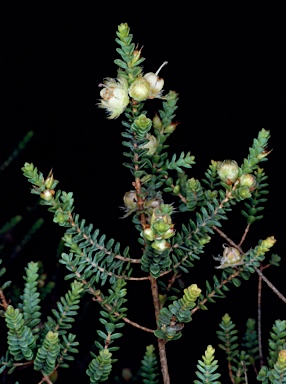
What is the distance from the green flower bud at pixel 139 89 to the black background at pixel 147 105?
87 centimetres

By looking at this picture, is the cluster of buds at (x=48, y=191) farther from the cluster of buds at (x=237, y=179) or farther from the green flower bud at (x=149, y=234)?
the cluster of buds at (x=237, y=179)

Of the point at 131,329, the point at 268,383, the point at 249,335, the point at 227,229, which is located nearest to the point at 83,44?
the point at 227,229

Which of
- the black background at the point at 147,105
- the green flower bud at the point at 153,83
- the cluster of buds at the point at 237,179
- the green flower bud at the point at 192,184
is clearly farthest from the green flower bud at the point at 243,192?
the black background at the point at 147,105

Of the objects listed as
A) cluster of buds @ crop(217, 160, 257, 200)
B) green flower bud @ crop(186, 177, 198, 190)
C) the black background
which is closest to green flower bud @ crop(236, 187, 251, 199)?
cluster of buds @ crop(217, 160, 257, 200)

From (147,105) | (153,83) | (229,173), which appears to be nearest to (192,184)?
(229,173)

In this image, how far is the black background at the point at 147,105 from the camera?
2.12 meters

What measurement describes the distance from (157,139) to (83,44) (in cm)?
80

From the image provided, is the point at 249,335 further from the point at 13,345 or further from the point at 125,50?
the point at 125,50

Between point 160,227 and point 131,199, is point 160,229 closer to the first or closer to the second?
point 160,227

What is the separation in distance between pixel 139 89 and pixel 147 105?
3.09 feet

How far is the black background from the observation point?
2.12 meters

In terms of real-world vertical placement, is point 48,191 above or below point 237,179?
below

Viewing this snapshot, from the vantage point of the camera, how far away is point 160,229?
4.02ft

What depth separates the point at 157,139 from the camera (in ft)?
4.84
